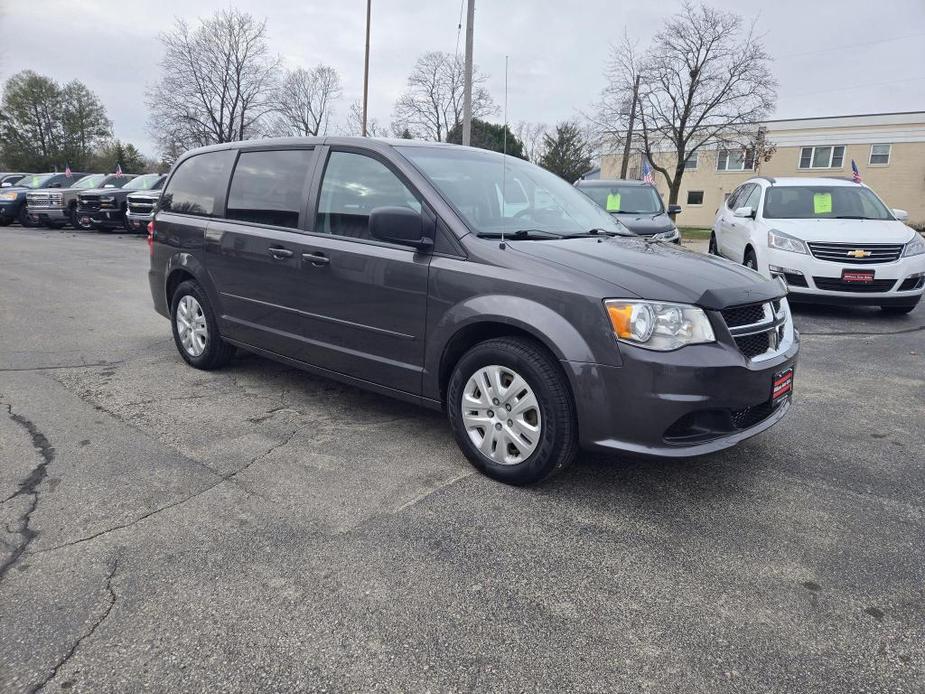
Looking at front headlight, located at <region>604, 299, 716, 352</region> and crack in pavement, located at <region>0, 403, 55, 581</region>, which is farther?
front headlight, located at <region>604, 299, 716, 352</region>

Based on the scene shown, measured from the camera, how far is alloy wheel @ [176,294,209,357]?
17.0 ft

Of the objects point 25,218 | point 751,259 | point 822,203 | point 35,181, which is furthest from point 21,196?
point 822,203

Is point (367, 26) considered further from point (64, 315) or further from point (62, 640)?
point (62, 640)

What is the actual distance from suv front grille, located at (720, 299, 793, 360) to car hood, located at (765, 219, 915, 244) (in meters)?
4.91

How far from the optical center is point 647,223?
412 inches

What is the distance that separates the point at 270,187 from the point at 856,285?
255 inches

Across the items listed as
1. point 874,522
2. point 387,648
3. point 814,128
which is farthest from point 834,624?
point 814,128

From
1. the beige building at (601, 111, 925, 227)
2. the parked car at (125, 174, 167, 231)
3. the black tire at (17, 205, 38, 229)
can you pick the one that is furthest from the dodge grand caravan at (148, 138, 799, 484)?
the beige building at (601, 111, 925, 227)

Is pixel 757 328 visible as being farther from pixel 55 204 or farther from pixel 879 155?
pixel 879 155

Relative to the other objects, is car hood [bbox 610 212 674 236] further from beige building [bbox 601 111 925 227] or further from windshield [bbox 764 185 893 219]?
beige building [bbox 601 111 925 227]

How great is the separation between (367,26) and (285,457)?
2784cm

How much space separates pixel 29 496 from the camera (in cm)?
310

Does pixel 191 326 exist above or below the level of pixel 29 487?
above

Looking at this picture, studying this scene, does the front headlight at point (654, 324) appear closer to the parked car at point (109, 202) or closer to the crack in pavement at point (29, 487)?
the crack in pavement at point (29, 487)
